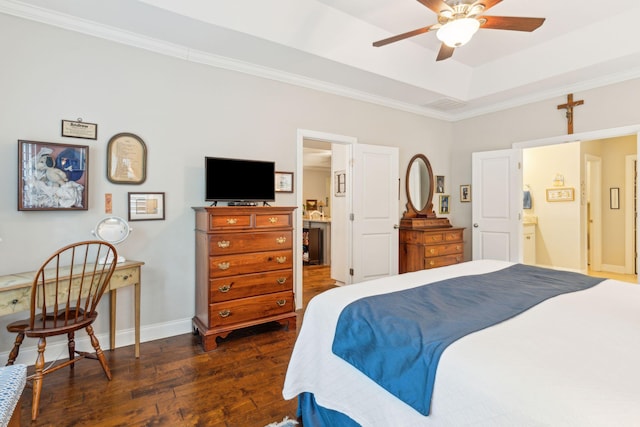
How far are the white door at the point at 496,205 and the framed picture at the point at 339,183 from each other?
1.95 m

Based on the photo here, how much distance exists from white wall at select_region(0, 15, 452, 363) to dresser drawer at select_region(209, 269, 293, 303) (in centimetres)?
56

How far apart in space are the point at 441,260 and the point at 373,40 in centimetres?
293

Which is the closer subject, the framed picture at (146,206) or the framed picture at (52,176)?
the framed picture at (52,176)

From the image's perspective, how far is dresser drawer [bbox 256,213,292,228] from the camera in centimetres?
301

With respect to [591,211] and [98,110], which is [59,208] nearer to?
[98,110]

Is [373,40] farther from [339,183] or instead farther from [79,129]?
[79,129]

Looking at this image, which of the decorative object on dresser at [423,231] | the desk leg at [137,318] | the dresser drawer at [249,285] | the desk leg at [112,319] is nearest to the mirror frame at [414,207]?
the decorative object on dresser at [423,231]

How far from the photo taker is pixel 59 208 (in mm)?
2559

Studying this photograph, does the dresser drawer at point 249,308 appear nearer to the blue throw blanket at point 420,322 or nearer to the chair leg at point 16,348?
the chair leg at point 16,348

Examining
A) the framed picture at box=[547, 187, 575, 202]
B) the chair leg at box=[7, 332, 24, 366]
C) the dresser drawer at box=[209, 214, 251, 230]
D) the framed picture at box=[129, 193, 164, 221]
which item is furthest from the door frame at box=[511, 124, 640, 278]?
the chair leg at box=[7, 332, 24, 366]

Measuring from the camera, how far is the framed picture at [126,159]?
110 inches

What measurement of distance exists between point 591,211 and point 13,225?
801 centimetres

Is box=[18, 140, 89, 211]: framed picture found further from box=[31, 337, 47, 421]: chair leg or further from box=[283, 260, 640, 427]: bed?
box=[283, 260, 640, 427]: bed

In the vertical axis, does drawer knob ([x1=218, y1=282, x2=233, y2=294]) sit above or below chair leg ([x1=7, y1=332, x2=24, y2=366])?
above
